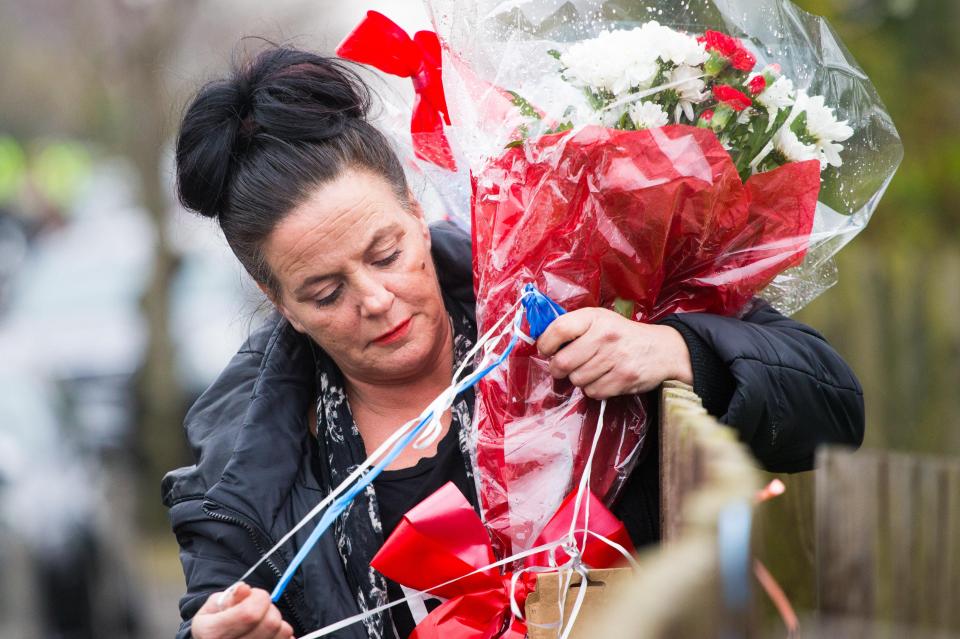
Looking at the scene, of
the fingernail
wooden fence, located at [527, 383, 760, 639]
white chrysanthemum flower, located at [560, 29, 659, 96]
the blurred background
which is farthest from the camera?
the blurred background

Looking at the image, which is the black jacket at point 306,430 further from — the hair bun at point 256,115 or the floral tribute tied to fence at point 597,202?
the hair bun at point 256,115

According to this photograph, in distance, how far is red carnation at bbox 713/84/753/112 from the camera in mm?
1845

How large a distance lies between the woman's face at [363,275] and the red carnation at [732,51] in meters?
0.73

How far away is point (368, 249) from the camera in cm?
226

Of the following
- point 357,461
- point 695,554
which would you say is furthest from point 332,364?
point 695,554

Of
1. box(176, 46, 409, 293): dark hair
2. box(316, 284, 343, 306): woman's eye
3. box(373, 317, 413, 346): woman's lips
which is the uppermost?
box(176, 46, 409, 293): dark hair

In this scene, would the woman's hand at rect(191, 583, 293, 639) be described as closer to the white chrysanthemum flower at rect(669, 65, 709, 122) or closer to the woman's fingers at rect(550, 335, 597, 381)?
the woman's fingers at rect(550, 335, 597, 381)

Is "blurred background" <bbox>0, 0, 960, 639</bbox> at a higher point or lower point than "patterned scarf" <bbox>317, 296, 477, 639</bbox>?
higher

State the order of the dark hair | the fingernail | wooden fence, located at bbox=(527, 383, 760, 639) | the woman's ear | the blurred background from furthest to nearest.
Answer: the blurred background → the woman's ear → the dark hair → the fingernail → wooden fence, located at bbox=(527, 383, 760, 639)

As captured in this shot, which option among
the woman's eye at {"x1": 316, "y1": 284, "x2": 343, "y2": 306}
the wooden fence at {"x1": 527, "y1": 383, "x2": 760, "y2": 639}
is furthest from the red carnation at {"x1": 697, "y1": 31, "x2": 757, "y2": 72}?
the woman's eye at {"x1": 316, "y1": 284, "x2": 343, "y2": 306}

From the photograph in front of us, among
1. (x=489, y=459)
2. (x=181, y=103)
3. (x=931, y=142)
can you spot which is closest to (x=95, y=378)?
(x=931, y=142)

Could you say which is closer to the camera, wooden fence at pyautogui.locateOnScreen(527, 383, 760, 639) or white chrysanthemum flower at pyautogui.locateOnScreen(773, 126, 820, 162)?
wooden fence at pyautogui.locateOnScreen(527, 383, 760, 639)

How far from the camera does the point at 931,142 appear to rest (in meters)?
7.23

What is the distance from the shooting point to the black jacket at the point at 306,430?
1978mm
